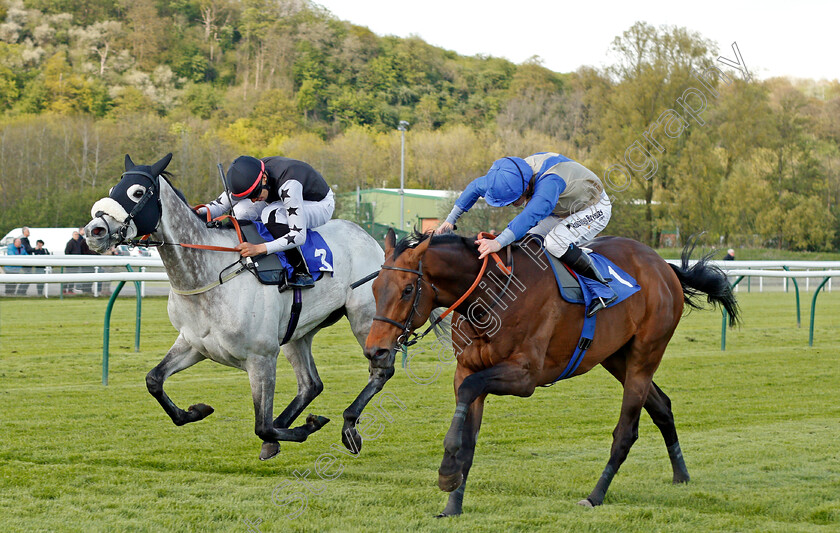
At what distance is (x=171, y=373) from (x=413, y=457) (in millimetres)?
1537

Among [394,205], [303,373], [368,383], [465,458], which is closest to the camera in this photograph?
[465,458]

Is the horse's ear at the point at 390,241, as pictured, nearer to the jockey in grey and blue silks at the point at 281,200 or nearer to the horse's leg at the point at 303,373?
the jockey in grey and blue silks at the point at 281,200

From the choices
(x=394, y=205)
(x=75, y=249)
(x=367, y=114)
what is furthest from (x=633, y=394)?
(x=367, y=114)

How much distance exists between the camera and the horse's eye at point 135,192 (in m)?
4.54

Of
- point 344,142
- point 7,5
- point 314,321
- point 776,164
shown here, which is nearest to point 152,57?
point 7,5

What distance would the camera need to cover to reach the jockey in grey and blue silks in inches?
199

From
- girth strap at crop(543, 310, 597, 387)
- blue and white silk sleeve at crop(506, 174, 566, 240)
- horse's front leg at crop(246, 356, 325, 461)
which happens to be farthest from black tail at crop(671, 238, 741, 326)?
horse's front leg at crop(246, 356, 325, 461)

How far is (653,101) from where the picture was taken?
100 feet

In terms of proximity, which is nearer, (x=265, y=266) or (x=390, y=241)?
(x=390, y=241)

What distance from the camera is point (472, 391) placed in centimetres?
388

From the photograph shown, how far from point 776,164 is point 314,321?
114 ft

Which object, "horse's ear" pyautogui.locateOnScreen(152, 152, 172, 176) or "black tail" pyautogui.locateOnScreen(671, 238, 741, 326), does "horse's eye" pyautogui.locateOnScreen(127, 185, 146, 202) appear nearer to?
"horse's ear" pyautogui.locateOnScreen(152, 152, 172, 176)

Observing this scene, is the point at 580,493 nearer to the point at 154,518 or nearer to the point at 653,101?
the point at 154,518

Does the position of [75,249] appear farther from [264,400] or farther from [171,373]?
[264,400]
